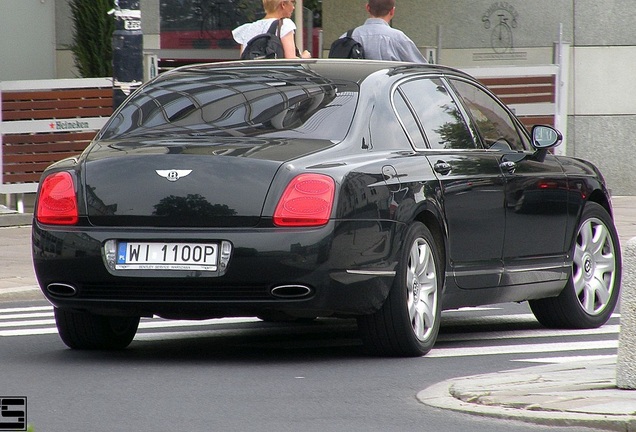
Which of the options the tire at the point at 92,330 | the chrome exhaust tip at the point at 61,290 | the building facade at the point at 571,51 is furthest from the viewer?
the building facade at the point at 571,51

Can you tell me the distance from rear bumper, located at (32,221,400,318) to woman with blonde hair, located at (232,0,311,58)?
15.3 feet

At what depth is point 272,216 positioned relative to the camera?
717 cm

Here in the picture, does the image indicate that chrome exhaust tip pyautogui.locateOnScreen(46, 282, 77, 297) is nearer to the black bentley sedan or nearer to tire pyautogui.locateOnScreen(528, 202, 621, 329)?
the black bentley sedan

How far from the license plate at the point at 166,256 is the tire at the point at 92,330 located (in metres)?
0.67

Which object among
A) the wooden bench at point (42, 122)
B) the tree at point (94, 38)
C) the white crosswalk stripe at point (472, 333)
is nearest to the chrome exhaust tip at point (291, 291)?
the white crosswalk stripe at point (472, 333)

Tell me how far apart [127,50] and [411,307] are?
238 inches

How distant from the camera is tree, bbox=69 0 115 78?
2023cm

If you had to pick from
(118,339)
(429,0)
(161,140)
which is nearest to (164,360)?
(118,339)

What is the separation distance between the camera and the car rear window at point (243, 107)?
7.72 meters

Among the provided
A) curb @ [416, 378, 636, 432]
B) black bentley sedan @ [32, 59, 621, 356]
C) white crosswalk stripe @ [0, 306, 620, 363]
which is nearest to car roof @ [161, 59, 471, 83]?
black bentley sedan @ [32, 59, 621, 356]

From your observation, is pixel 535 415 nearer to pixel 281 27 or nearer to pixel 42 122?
pixel 281 27

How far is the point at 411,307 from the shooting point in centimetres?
765

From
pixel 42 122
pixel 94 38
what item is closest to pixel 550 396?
pixel 42 122
